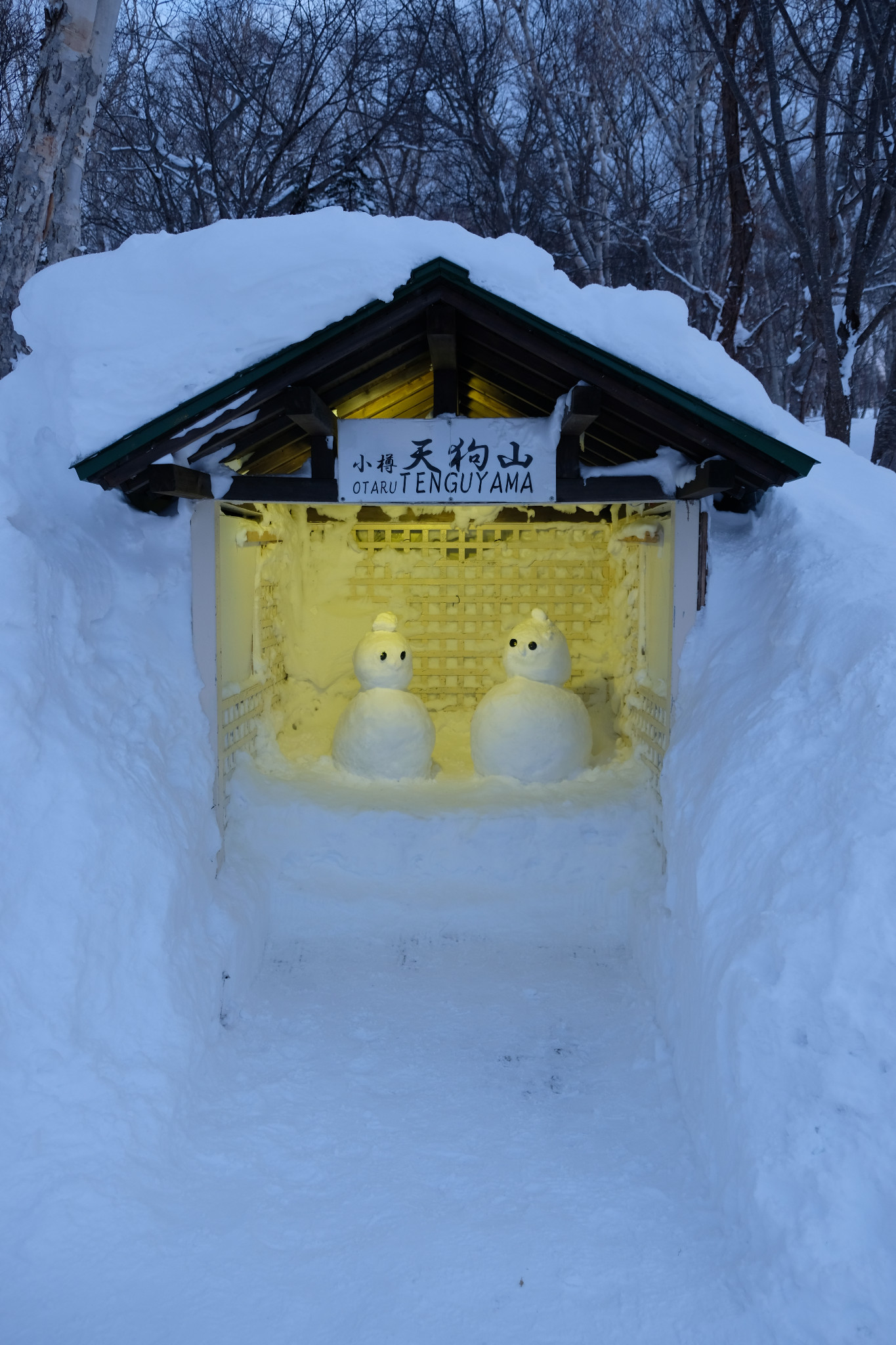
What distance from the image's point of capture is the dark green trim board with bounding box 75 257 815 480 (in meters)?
4.29

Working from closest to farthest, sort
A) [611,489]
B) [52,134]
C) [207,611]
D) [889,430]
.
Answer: [611,489], [207,611], [52,134], [889,430]

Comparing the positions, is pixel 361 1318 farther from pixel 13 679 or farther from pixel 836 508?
pixel 836 508

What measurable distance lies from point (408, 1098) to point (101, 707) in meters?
2.54

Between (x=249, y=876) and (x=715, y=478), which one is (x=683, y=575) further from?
(x=249, y=876)

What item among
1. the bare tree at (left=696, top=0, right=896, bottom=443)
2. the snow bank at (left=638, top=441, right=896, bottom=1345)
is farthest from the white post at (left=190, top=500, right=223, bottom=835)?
the bare tree at (left=696, top=0, right=896, bottom=443)

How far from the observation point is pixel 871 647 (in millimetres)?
3934

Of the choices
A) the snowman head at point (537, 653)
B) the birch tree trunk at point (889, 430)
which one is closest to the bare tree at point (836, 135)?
the birch tree trunk at point (889, 430)

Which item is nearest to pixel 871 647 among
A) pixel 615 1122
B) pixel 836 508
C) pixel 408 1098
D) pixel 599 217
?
pixel 836 508

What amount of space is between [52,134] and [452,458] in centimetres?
544

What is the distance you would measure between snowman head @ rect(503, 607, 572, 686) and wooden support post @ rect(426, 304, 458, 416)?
2325 millimetres

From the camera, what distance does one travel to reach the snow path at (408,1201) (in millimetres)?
2934

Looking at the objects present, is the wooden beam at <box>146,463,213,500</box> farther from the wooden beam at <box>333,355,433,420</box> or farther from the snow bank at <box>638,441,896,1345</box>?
the snow bank at <box>638,441,896,1345</box>

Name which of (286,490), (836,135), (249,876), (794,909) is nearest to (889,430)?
(836,135)

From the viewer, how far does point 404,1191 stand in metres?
3.50
